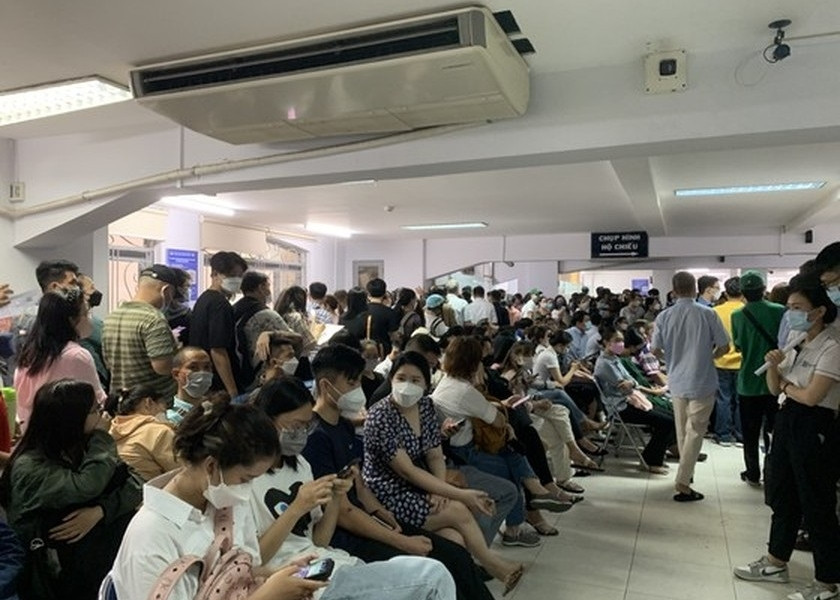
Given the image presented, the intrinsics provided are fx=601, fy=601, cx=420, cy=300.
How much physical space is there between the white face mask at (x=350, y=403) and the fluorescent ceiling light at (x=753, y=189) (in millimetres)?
5342

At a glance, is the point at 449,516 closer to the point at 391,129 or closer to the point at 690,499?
the point at 391,129

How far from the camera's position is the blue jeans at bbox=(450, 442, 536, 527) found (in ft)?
10.5

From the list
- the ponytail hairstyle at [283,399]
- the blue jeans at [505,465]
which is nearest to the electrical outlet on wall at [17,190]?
the ponytail hairstyle at [283,399]

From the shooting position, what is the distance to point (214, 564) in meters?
1.37

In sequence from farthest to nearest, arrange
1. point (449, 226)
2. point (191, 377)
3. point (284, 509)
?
point (449, 226)
point (191, 377)
point (284, 509)

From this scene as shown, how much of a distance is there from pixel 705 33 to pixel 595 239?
26.0 feet

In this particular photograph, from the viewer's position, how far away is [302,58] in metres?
2.56

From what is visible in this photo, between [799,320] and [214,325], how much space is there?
9.47ft

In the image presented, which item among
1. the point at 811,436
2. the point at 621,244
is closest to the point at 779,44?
the point at 811,436

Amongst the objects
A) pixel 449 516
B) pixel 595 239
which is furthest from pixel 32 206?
pixel 595 239

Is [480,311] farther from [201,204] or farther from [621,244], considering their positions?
[201,204]

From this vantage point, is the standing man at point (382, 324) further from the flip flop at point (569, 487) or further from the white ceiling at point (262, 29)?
the white ceiling at point (262, 29)

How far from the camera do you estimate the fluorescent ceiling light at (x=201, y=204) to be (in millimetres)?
7562

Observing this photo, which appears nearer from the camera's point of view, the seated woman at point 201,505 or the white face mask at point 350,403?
the seated woman at point 201,505
